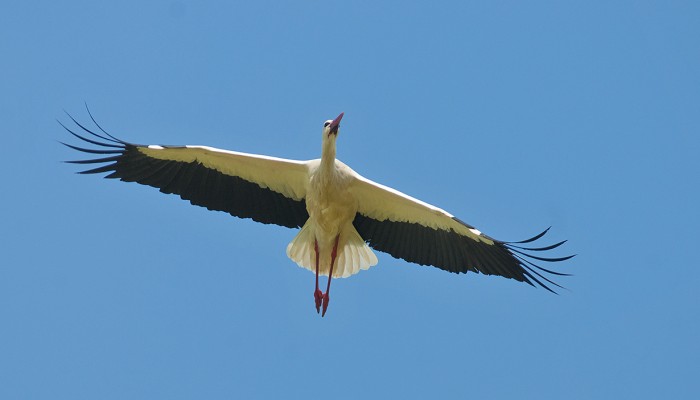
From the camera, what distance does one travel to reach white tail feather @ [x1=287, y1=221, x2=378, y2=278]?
13.8 m

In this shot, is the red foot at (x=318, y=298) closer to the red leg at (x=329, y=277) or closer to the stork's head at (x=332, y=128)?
the red leg at (x=329, y=277)

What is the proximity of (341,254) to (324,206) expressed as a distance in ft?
2.11

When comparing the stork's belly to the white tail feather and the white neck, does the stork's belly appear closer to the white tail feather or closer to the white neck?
the white tail feather

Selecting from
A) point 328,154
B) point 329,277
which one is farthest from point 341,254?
point 328,154

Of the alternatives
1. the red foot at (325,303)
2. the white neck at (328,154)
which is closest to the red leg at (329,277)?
the red foot at (325,303)

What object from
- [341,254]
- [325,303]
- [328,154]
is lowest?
[325,303]

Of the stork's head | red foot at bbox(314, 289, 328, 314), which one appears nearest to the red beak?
the stork's head

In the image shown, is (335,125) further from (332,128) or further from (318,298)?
(318,298)

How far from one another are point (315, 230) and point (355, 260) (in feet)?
1.68

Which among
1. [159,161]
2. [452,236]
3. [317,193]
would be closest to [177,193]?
[159,161]

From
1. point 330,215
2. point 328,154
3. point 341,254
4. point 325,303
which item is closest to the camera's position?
point 328,154

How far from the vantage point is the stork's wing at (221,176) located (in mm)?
13391

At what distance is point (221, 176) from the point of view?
13.7m

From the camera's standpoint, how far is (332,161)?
13250 millimetres
